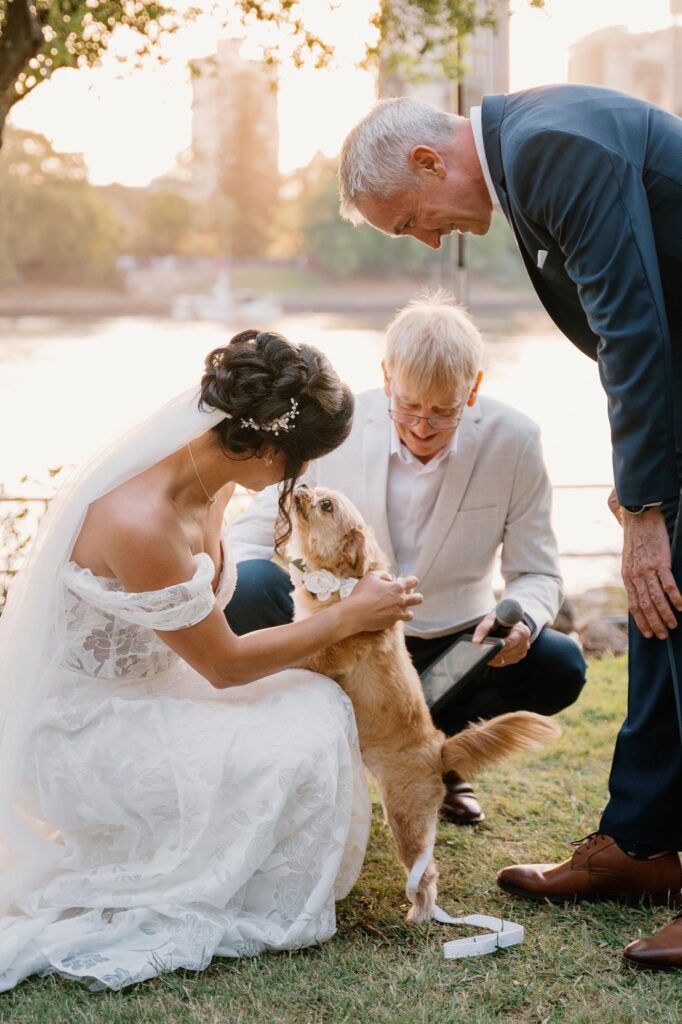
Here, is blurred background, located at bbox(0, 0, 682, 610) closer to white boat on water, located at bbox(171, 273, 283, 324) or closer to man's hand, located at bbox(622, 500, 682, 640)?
white boat on water, located at bbox(171, 273, 283, 324)

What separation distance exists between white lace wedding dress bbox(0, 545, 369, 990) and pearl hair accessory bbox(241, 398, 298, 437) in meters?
0.35

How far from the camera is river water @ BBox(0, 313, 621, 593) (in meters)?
7.65

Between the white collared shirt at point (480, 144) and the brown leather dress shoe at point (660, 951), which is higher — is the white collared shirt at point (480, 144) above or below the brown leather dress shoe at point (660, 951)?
above

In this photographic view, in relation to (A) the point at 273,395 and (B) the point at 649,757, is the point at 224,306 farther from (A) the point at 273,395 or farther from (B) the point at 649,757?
(B) the point at 649,757

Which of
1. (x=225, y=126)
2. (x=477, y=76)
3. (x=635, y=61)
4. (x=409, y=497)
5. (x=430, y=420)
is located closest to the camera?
(x=430, y=420)

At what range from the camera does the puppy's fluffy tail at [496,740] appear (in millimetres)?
2629

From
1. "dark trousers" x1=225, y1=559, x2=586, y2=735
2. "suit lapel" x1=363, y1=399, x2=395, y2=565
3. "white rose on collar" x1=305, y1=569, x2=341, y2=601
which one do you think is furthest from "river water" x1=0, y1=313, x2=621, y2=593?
"white rose on collar" x1=305, y1=569, x2=341, y2=601

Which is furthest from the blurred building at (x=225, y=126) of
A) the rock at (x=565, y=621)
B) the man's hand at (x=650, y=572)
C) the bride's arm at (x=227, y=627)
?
the man's hand at (x=650, y=572)

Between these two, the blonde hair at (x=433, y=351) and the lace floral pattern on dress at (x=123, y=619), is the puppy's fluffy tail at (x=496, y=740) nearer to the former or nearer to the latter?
the lace floral pattern on dress at (x=123, y=619)

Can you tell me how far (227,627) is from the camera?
8.12ft

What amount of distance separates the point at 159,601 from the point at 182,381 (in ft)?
15.5

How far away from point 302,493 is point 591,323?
3.08ft

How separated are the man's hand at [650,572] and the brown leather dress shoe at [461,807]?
121cm

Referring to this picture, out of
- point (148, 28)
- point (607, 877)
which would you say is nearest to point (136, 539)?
point (607, 877)
